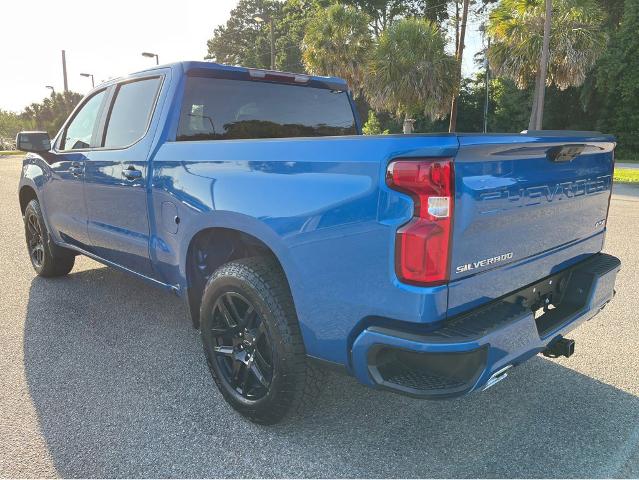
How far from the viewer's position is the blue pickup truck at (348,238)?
77.5 inches

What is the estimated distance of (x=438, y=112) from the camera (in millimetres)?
24797

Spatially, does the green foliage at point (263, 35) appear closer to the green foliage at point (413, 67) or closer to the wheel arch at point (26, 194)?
the green foliage at point (413, 67)

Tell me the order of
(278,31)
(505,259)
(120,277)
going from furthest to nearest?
(278,31)
(120,277)
(505,259)

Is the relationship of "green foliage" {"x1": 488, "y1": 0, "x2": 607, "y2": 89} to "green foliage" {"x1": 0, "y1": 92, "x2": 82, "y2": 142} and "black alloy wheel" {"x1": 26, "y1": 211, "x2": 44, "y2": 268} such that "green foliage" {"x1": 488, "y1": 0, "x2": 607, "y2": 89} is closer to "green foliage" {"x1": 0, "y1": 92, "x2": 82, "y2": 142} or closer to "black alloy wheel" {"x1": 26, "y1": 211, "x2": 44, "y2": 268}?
"black alloy wheel" {"x1": 26, "y1": 211, "x2": 44, "y2": 268}

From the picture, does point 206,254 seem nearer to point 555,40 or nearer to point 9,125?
point 555,40

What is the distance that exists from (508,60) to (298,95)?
19166 mm

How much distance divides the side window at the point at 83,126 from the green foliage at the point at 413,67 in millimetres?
21077

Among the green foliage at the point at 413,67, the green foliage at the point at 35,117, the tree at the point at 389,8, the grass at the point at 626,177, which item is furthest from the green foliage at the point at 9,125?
the grass at the point at 626,177

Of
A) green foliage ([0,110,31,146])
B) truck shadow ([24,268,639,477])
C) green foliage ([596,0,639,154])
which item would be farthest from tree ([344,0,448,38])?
green foliage ([0,110,31,146])

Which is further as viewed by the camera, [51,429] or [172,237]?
[172,237]

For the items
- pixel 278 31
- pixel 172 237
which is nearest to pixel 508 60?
pixel 172 237

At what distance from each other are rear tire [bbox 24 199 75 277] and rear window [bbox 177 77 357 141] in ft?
7.98

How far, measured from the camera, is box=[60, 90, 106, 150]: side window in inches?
167

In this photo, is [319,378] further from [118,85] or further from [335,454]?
[118,85]
